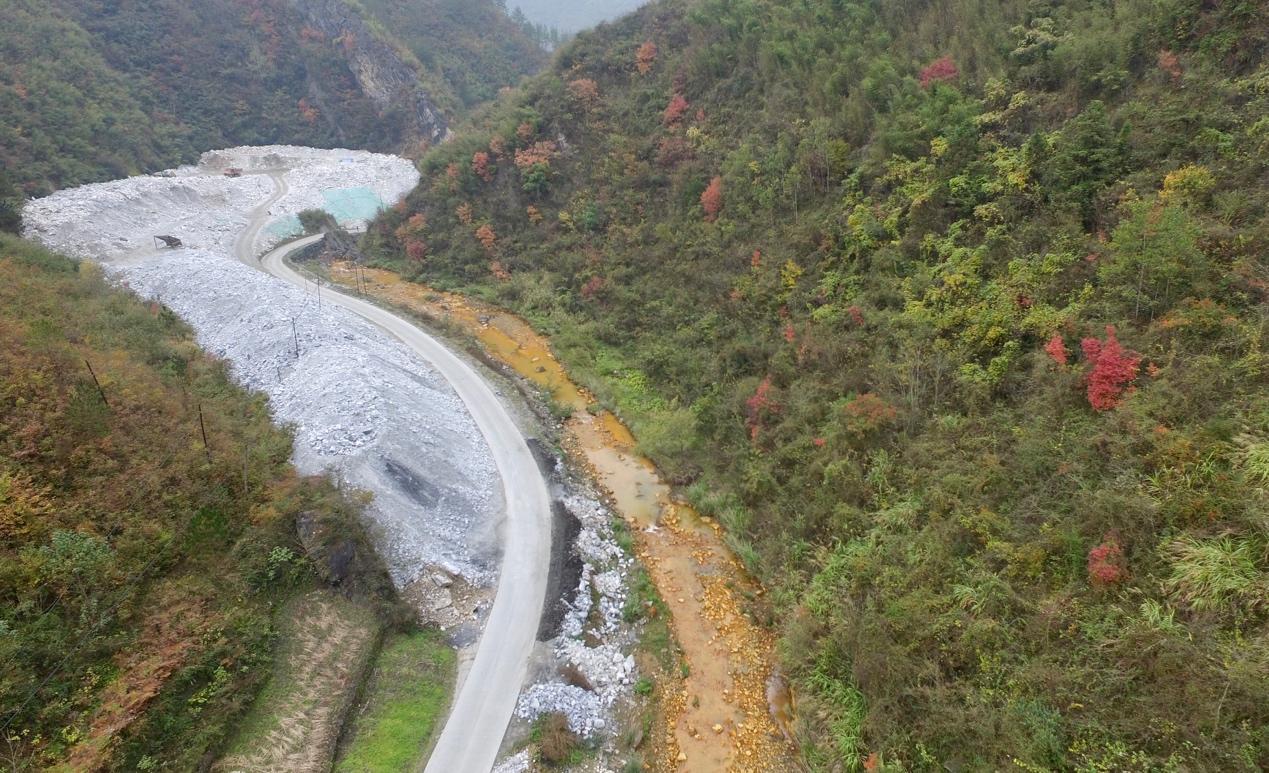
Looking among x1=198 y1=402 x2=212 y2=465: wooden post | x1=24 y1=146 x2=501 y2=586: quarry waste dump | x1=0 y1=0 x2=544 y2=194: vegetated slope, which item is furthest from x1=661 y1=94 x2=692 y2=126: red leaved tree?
x1=0 y1=0 x2=544 y2=194: vegetated slope

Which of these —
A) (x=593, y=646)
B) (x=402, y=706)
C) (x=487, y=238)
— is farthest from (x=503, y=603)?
(x=487, y=238)

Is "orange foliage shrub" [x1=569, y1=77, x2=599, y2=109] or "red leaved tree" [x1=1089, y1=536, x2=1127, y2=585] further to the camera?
"orange foliage shrub" [x1=569, y1=77, x2=599, y2=109]

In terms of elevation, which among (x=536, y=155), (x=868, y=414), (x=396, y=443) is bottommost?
(x=868, y=414)

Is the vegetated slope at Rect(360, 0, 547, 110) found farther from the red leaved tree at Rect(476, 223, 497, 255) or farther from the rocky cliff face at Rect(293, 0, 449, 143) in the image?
the red leaved tree at Rect(476, 223, 497, 255)

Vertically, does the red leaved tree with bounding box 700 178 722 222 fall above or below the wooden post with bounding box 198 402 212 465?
below

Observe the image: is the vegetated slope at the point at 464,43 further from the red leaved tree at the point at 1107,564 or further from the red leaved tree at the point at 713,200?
the red leaved tree at the point at 1107,564

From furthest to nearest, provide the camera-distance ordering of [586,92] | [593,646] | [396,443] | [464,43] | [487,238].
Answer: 1. [464,43]
2. [586,92]
3. [487,238]
4. [396,443]
5. [593,646]

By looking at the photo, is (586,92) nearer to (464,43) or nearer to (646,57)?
(646,57)

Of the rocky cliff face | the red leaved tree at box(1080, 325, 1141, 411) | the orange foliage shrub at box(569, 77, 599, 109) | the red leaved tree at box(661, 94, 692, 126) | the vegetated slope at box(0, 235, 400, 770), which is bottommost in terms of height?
the red leaved tree at box(1080, 325, 1141, 411)
